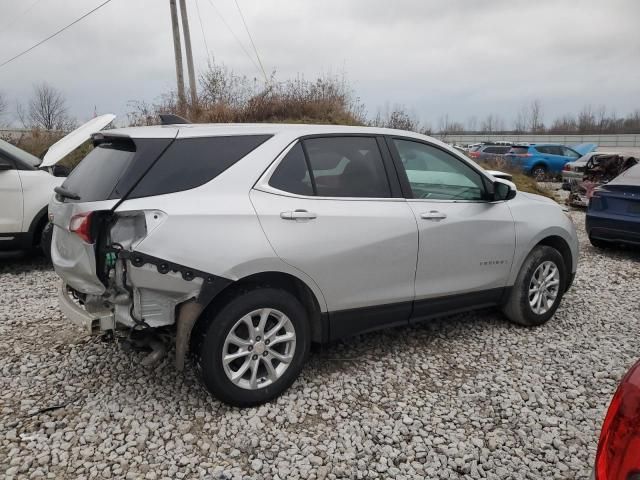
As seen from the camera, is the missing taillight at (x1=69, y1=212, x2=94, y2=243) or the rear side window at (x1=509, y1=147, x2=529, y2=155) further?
the rear side window at (x1=509, y1=147, x2=529, y2=155)

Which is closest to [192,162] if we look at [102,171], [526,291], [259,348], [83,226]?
[102,171]

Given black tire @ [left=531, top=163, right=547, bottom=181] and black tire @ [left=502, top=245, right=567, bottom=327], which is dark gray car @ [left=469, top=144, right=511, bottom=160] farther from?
black tire @ [left=502, top=245, right=567, bottom=327]

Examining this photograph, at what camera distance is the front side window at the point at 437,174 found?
374 centimetres

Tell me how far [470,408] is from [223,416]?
1.56 metres

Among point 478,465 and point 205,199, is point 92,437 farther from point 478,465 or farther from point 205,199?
point 478,465

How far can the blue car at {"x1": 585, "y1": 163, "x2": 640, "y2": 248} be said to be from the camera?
7.12 metres

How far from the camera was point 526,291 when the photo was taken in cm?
434

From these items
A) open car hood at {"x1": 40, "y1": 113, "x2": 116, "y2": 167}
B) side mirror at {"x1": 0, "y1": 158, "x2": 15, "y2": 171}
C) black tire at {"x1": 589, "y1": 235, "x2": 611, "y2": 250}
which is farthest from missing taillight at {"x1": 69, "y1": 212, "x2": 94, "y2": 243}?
black tire at {"x1": 589, "y1": 235, "x2": 611, "y2": 250}

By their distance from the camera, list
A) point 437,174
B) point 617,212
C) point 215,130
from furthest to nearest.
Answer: point 617,212 < point 437,174 < point 215,130

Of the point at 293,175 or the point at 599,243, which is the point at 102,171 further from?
the point at 599,243

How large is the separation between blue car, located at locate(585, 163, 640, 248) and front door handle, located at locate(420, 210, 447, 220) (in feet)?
16.1

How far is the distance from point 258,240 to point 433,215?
1.40m

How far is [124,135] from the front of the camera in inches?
118

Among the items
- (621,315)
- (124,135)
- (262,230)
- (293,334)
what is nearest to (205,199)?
(262,230)
